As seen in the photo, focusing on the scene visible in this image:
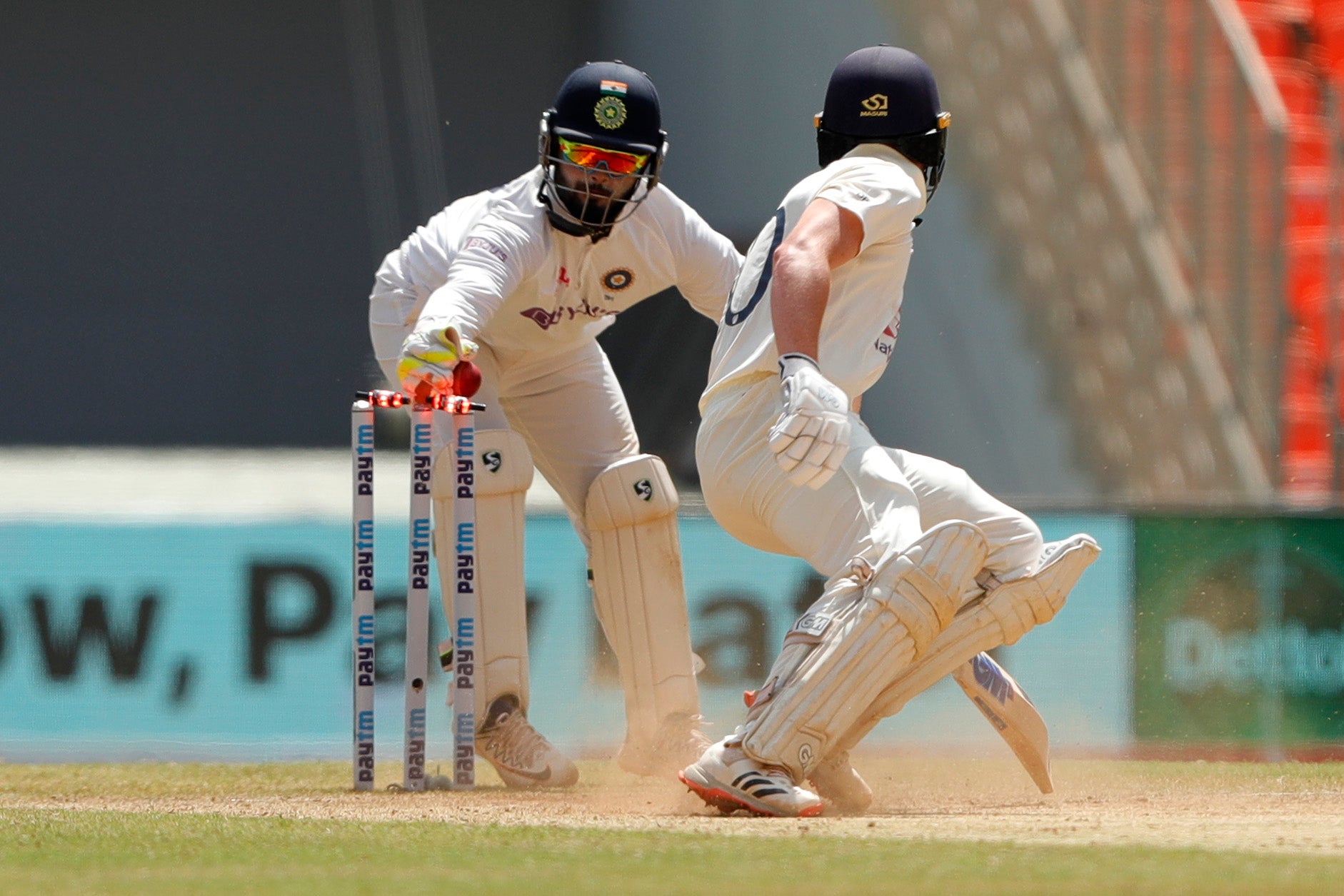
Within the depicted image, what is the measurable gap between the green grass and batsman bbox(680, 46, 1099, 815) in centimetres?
33

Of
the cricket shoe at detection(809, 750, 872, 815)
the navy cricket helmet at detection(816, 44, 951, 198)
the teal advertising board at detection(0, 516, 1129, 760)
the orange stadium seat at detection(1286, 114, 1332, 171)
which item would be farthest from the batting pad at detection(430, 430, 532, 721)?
the orange stadium seat at detection(1286, 114, 1332, 171)

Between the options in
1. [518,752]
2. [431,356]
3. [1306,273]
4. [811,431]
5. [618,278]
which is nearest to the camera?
[811,431]

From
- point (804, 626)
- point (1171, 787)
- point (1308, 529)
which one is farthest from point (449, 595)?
point (1308, 529)

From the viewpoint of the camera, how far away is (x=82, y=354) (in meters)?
8.70

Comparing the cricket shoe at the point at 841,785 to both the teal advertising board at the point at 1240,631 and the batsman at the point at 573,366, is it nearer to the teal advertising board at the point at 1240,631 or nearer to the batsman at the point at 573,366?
the batsman at the point at 573,366

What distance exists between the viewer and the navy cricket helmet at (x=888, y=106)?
12.0ft

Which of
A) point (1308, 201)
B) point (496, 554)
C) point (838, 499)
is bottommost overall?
point (496, 554)

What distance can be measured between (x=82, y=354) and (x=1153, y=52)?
487 centimetres

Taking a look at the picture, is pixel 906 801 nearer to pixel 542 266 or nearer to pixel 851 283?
pixel 851 283

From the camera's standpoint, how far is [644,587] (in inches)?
171

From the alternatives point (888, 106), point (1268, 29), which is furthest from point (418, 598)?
point (1268, 29)

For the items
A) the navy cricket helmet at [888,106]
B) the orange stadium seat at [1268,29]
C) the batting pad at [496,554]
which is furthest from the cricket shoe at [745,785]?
the orange stadium seat at [1268,29]

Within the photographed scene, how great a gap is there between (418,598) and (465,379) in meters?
0.46

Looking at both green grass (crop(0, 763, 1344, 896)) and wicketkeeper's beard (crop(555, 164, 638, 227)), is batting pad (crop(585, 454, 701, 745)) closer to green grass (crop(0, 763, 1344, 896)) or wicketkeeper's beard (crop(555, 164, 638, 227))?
wicketkeeper's beard (crop(555, 164, 638, 227))
